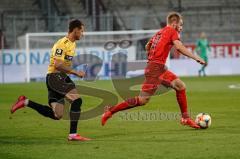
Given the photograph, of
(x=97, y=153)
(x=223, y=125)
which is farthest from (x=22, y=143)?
(x=223, y=125)

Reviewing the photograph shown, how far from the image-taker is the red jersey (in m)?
12.9

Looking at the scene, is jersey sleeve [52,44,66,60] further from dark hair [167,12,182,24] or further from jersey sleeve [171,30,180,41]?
dark hair [167,12,182,24]

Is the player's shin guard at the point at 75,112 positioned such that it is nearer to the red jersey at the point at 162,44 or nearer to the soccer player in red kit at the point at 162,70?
the soccer player in red kit at the point at 162,70

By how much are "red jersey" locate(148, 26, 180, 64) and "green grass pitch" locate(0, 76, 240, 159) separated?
1.36 metres

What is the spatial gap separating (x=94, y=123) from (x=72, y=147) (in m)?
4.03

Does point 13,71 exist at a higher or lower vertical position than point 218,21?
lower

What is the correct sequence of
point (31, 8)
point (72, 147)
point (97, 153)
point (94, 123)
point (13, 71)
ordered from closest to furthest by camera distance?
point (97, 153)
point (72, 147)
point (94, 123)
point (13, 71)
point (31, 8)

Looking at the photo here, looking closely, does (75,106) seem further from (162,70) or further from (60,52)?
(162,70)

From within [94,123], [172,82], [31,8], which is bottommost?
[94,123]

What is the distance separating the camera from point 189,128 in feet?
42.9

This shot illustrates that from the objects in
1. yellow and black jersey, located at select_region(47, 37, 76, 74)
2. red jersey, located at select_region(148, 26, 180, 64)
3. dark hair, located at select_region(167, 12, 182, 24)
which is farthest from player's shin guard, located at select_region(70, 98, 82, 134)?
dark hair, located at select_region(167, 12, 182, 24)

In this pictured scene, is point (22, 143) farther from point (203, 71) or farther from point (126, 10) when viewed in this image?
point (126, 10)

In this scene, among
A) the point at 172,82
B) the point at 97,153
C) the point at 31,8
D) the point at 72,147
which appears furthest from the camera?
the point at 31,8

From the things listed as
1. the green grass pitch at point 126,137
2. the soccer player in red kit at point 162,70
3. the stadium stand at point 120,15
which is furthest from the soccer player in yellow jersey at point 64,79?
the stadium stand at point 120,15
